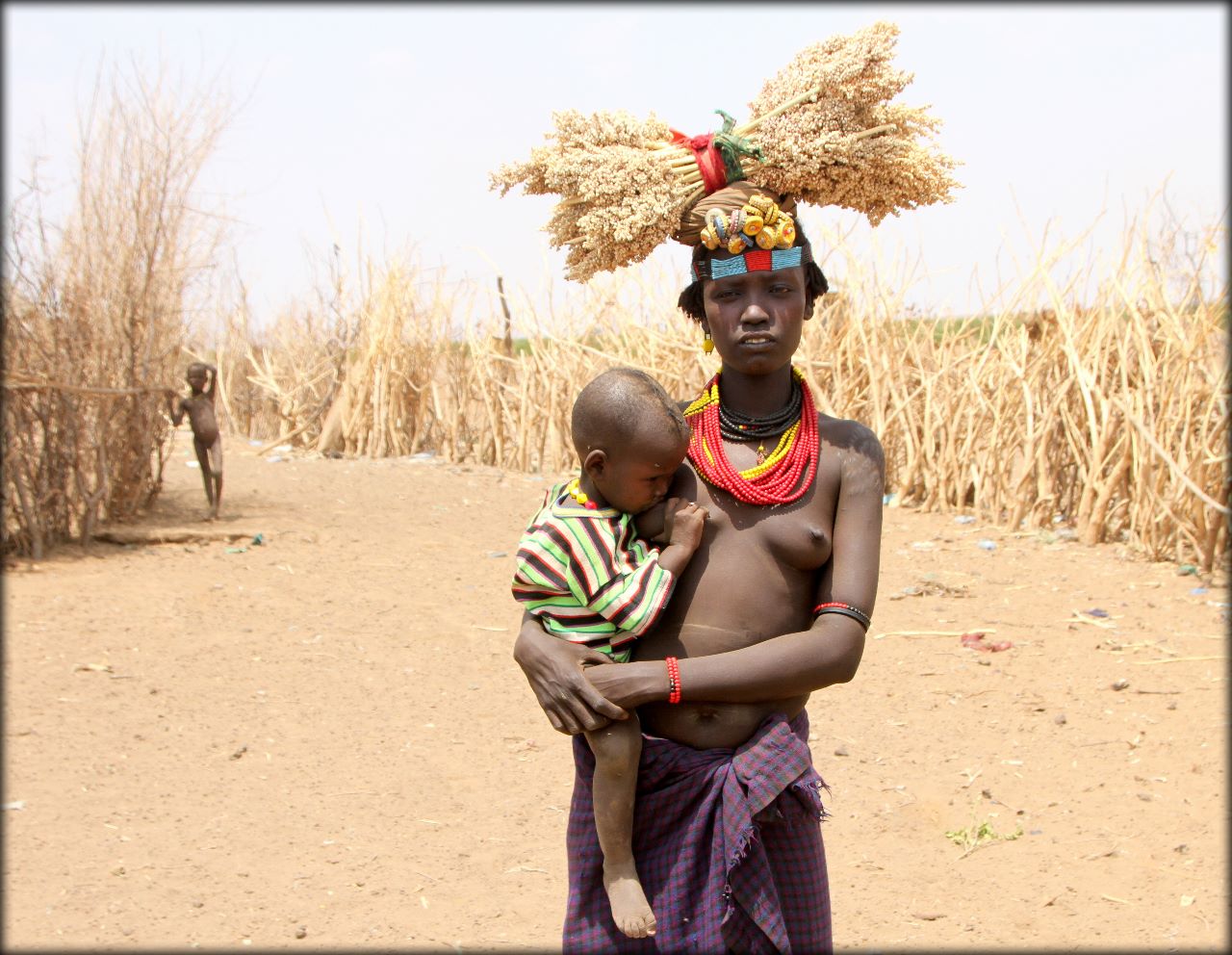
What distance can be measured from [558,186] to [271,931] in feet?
8.43

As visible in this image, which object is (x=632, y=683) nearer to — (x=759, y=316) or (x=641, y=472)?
(x=641, y=472)

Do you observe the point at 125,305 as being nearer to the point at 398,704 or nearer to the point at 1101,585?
the point at 398,704

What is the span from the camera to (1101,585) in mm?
6746

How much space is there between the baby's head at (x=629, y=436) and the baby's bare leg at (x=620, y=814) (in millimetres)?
389

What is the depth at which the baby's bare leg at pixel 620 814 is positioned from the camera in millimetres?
1978

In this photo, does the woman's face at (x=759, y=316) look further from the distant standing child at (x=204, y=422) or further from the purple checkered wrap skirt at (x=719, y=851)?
the distant standing child at (x=204, y=422)

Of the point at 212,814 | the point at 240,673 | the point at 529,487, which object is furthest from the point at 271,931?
the point at 529,487

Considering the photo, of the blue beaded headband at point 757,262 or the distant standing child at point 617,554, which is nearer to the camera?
the distant standing child at point 617,554

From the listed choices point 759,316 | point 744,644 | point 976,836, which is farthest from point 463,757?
point 759,316

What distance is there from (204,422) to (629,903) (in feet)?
21.8

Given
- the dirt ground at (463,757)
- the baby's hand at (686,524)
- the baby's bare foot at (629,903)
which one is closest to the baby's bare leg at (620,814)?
the baby's bare foot at (629,903)

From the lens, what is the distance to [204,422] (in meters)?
7.91

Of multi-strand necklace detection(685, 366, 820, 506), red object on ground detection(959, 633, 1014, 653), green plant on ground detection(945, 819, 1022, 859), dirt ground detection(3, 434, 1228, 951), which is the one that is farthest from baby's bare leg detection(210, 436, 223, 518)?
multi-strand necklace detection(685, 366, 820, 506)

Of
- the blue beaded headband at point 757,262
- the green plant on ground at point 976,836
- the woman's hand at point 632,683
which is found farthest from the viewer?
the green plant on ground at point 976,836
